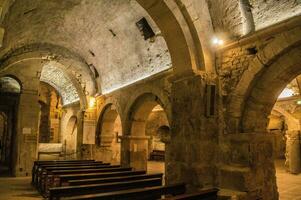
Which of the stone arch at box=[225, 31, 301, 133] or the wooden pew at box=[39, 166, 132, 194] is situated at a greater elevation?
the stone arch at box=[225, 31, 301, 133]

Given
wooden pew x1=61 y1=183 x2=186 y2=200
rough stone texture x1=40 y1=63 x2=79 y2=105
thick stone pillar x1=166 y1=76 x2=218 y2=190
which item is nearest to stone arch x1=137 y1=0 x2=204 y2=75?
thick stone pillar x1=166 y1=76 x2=218 y2=190

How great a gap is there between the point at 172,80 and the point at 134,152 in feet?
13.0

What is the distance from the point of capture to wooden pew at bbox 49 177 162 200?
4.27 metres

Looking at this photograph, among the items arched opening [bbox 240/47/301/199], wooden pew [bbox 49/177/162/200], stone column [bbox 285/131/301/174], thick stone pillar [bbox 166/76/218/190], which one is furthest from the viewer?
stone column [bbox 285/131/301/174]

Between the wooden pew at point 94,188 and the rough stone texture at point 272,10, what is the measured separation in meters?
3.67

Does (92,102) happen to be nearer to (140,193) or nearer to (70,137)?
(70,137)

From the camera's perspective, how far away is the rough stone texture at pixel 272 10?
14.6 feet

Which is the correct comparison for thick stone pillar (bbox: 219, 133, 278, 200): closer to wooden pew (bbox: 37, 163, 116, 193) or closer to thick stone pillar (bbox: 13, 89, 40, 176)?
wooden pew (bbox: 37, 163, 116, 193)

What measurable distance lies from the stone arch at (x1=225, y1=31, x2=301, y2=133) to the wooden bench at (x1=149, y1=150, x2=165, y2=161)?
460 inches

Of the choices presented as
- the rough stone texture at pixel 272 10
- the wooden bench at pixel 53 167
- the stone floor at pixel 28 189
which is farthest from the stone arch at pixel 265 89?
the wooden bench at pixel 53 167

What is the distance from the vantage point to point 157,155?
16.7 meters

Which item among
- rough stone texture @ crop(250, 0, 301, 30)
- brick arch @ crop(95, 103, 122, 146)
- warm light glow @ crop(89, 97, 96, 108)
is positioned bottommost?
brick arch @ crop(95, 103, 122, 146)

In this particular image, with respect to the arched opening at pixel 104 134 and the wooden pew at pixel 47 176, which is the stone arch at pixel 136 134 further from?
the arched opening at pixel 104 134

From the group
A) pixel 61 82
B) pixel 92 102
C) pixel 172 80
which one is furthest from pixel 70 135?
pixel 172 80
